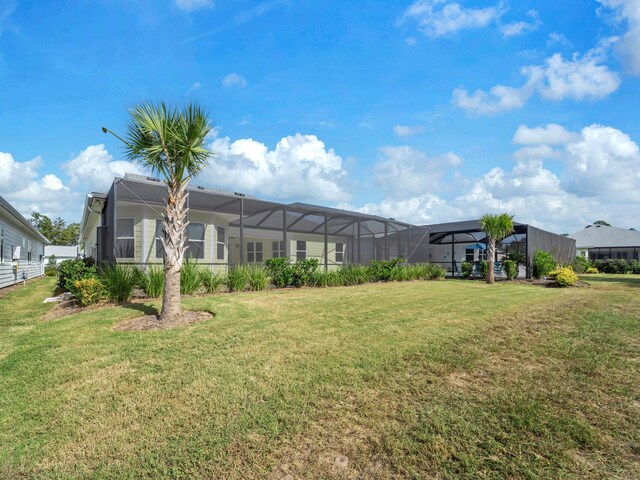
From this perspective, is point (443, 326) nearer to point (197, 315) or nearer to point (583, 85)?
point (197, 315)

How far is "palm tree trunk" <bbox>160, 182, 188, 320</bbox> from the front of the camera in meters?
6.19

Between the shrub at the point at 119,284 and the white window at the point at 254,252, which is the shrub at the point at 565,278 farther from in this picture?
the shrub at the point at 119,284

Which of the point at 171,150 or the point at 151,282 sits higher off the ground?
the point at 171,150

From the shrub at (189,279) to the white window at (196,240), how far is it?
4.35 m

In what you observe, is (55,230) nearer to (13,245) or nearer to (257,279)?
(13,245)

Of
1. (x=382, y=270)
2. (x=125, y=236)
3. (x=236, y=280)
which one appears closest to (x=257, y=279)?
(x=236, y=280)

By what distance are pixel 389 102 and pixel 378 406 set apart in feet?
32.8

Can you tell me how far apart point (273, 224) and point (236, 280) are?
773 cm

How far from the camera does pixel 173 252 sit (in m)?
6.37

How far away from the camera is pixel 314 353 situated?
4.41 meters

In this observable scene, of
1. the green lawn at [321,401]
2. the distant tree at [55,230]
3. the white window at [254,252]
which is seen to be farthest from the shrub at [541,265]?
the distant tree at [55,230]

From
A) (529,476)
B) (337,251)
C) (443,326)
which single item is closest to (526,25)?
(443,326)

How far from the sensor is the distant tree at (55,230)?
50.0 meters

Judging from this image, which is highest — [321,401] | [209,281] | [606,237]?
[606,237]
